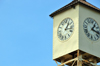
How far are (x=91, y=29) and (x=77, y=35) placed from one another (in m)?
1.64

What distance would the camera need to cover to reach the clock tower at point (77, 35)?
4538 cm

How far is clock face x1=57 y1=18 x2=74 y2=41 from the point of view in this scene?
4625 cm

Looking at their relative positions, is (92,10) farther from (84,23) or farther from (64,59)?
(64,59)

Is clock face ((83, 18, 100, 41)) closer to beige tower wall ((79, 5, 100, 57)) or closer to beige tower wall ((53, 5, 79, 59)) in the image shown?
beige tower wall ((79, 5, 100, 57))

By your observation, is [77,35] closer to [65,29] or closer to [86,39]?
[86,39]

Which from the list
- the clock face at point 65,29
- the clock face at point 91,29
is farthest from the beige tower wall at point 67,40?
the clock face at point 91,29

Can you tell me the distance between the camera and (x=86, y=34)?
45.9 meters

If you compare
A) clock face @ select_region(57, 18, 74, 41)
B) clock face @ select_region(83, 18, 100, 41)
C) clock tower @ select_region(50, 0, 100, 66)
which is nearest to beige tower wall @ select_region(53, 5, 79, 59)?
clock tower @ select_region(50, 0, 100, 66)

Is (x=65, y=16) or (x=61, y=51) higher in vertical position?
(x=65, y=16)

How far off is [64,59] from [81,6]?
15.0 ft

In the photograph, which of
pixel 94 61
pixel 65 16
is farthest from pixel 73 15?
pixel 94 61

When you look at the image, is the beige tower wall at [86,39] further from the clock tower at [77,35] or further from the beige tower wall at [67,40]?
the beige tower wall at [67,40]

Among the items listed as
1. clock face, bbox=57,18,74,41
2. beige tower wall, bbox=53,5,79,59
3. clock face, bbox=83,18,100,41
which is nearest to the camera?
beige tower wall, bbox=53,5,79,59

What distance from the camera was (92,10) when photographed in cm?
4725
